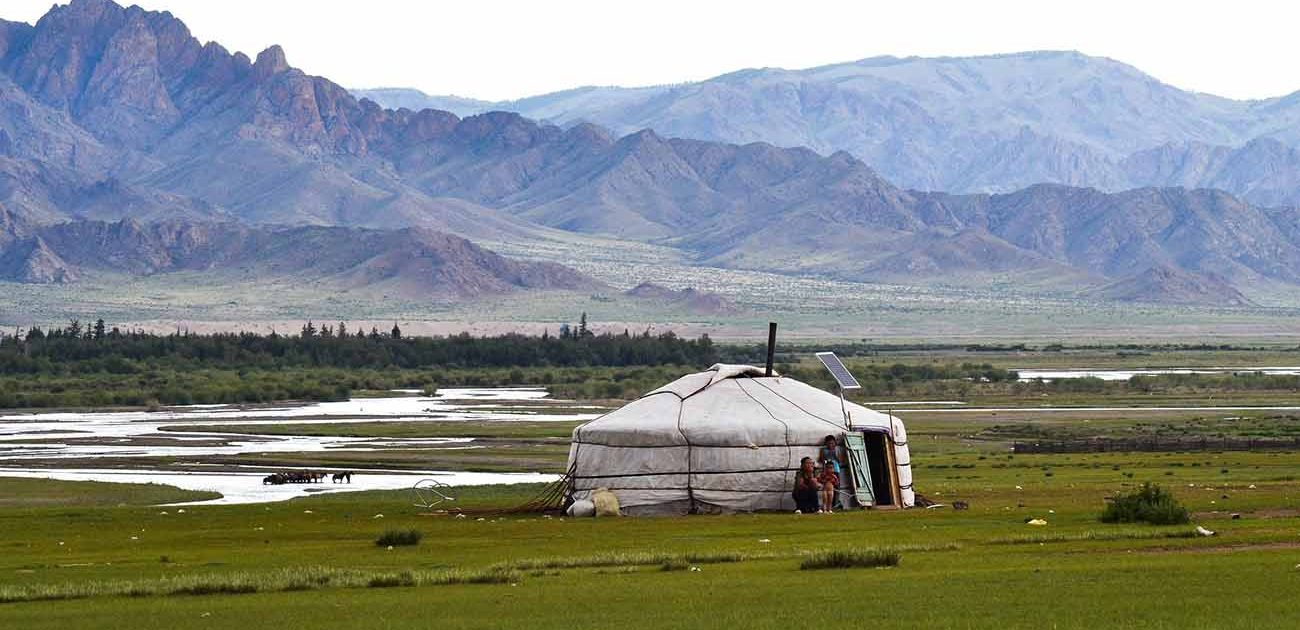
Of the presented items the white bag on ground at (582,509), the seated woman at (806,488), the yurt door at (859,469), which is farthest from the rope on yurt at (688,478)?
the yurt door at (859,469)

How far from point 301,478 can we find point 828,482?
1743 cm

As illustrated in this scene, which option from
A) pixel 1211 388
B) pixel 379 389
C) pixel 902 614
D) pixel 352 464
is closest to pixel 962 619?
pixel 902 614

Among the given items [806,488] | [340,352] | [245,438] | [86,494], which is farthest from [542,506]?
[340,352]

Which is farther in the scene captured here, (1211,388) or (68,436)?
(1211,388)

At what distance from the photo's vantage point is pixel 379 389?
363ft

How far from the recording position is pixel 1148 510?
29.5m

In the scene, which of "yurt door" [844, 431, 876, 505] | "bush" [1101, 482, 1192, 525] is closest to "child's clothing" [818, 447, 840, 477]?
"yurt door" [844, 431, 876, 505]

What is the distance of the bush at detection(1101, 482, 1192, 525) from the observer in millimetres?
29219

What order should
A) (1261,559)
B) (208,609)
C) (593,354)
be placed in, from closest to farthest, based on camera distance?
(208,609), (1261,559), (593,354)

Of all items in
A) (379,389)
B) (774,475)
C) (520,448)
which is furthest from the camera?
(379,389)

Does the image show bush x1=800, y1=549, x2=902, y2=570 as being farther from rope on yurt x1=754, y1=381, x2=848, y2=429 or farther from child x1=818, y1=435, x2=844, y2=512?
rope on yurt x1=754, y1=381, x2=848, y2=429

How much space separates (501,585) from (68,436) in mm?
48240

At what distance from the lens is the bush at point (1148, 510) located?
29.2 metres

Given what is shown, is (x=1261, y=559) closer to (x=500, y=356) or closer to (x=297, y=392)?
(x=297, y=392)
